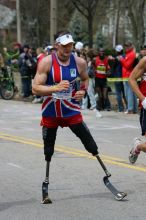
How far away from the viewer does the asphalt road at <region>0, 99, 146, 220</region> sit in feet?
21.4


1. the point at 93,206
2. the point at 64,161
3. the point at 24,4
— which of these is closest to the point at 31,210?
the point at 93,206

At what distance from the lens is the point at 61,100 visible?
22.3 ft

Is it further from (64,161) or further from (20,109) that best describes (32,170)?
(20,109)

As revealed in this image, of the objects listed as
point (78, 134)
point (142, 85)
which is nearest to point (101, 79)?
point (142, 85)

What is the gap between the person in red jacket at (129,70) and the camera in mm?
16222

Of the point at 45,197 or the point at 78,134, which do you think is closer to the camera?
the point at 45,197

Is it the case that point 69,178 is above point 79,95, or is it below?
below

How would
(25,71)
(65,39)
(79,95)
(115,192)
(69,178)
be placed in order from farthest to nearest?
(25,71) → (69,178) → (115,192) → (79,95) → (65,39)

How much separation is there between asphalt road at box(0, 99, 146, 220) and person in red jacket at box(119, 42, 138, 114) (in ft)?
9.88

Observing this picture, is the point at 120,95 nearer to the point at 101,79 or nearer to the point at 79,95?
the point at 101,79

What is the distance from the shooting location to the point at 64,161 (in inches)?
373

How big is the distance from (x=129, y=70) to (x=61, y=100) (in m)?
9.88

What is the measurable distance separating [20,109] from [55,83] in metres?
11.4

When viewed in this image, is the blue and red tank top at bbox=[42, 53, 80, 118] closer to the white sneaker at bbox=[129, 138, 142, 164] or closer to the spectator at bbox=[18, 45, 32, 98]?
the white sneaker at bbox=[129, 138, 142, 164]
